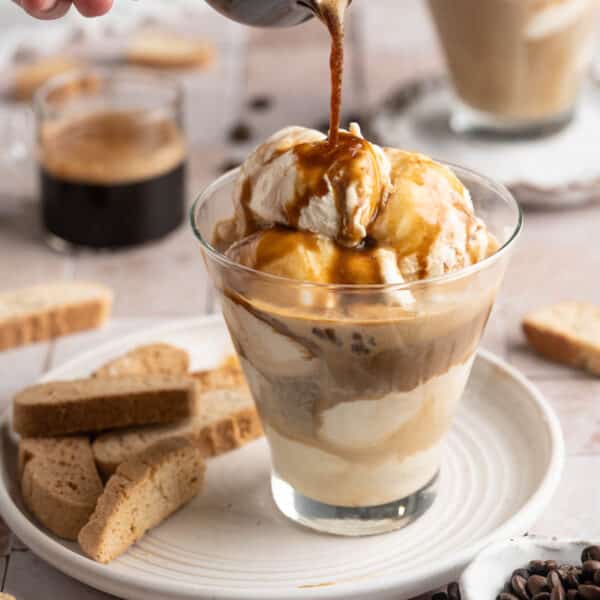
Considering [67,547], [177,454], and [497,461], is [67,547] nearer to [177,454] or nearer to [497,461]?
[177,454]

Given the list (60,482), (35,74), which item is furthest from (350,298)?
(35,74)

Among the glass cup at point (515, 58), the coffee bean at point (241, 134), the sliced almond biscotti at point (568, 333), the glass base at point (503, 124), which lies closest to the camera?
the sliced almond biscotti at point (568, 333)

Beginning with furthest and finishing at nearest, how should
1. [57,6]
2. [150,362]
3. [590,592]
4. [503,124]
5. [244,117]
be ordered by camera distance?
[244,117], [503,124], [150,362], [57,6], [590,592]

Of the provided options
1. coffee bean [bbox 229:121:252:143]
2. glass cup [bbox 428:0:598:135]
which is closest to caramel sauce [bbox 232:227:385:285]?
glass cup [bbox 428:0:598:135]

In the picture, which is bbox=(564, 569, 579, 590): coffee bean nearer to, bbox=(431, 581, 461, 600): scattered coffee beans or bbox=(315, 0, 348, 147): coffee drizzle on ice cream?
bbox=(431, 581, 461, 600): scattered coffee beans

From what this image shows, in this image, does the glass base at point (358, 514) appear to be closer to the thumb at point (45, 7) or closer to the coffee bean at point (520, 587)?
the coffee bean at point (520, 587)

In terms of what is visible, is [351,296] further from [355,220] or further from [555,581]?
[555,581]

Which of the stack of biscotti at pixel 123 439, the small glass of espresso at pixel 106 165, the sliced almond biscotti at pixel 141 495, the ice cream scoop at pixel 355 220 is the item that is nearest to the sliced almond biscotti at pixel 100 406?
the stack of biscotti at pixel 123 439
